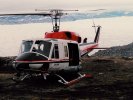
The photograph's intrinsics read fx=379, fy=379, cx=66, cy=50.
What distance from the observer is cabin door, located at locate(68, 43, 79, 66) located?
2461 centimetres

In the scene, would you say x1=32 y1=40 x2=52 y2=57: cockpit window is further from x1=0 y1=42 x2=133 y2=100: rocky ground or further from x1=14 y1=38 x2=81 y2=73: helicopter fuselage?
x1=0 y1=42 x2=133 y2=100: rocky ground

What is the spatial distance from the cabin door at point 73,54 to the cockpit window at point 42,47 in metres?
2.25

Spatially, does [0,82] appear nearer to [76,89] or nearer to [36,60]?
[36,60]

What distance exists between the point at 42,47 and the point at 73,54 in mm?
3082

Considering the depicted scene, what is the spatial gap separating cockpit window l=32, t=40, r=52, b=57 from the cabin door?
2254mm

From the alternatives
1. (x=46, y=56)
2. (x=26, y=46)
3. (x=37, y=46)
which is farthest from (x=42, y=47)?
(x=26, y=46)

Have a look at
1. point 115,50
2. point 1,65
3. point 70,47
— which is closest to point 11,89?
point 70,47

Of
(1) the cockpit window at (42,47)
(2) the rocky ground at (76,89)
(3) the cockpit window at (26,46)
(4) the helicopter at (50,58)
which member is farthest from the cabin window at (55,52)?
(2) the rocky ground at (76,89)

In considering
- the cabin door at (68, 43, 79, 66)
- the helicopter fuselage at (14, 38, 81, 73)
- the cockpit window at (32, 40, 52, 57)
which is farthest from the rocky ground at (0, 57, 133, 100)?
the cockpit window at (32, 40, 52, 57)

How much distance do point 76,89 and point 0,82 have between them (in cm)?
585

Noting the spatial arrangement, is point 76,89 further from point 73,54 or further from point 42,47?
point 73,54

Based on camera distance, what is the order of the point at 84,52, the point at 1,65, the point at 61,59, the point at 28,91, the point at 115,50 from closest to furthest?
the point at 28,91, the point at 61,59, the point at 84,52, the point at 1,65, the point at 115,50

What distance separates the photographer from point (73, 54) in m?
25.0

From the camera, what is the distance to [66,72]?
24.3 metres
